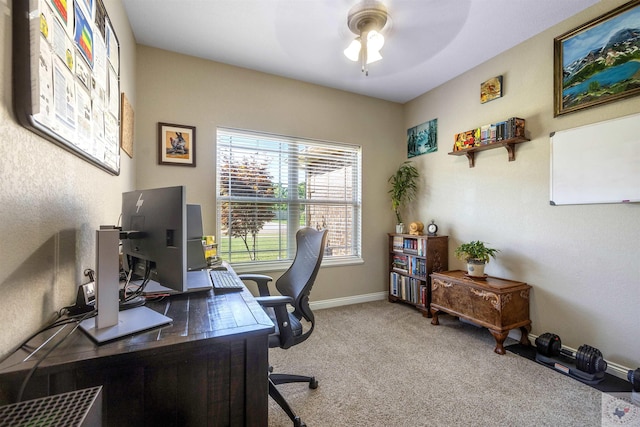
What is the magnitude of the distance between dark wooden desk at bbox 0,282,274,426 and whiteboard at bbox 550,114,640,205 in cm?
254

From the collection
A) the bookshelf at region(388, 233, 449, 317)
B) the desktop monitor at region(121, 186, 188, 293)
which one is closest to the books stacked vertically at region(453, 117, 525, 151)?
the bookshelf at region(388, 233, 449, 317)

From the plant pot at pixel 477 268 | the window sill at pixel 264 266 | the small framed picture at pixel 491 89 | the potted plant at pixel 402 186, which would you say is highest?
the small framed picture at pixel 491 89

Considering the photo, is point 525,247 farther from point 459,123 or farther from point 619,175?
point 459,123

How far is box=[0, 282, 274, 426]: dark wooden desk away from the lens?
723mm

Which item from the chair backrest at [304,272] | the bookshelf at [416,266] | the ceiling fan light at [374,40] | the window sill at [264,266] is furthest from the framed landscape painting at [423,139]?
the chair backrest at [304,272]

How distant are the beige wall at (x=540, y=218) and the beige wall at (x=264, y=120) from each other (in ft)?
2.60

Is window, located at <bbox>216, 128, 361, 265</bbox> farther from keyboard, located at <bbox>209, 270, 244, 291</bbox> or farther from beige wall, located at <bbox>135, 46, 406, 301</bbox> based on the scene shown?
keyboard, located at <bbox>209, 270, 244, 291</bbox>

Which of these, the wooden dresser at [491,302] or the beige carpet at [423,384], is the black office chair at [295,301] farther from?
the wooden dresser at [491,302]

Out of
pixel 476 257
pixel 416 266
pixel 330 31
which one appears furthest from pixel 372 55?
→ pixel 416 266

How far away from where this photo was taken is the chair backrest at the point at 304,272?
164cm

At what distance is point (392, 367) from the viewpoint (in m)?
2.05

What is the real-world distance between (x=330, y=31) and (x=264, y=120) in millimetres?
1132

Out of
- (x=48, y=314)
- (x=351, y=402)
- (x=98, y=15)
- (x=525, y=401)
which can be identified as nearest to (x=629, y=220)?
(x=525, y=401)

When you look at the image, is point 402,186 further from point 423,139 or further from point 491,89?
point 491,89
